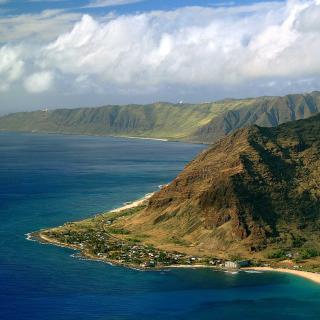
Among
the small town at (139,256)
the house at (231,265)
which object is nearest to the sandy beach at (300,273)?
the house at (231,265)

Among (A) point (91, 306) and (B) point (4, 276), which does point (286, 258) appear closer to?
(A) point (91, 306)

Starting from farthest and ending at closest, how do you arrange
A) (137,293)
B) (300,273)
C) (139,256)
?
1. (139,256)
2. (300,273)
3. (137,293)

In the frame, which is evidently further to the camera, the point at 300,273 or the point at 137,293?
the point at 300,273

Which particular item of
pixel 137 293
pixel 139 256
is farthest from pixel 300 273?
pixel 137 293

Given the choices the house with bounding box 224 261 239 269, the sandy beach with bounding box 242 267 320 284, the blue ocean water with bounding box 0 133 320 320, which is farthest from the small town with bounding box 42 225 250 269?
the blue ocean water with bounding box 0 133 320 320

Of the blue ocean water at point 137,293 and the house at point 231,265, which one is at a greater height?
the house at point 231,265

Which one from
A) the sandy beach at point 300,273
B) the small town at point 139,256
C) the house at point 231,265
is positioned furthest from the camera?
the small town at point 139,256

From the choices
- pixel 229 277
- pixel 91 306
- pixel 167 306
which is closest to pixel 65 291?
pixel 91 306

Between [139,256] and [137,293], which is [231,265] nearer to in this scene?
[139,256]

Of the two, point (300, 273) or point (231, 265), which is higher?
point (231, 265)

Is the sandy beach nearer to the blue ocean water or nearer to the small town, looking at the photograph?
the blue ocean water

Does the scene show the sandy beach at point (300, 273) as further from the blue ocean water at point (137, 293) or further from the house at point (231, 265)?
the house at point (231, 265)
